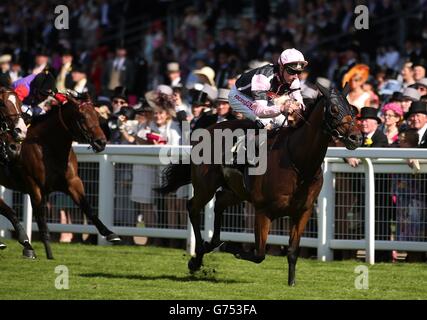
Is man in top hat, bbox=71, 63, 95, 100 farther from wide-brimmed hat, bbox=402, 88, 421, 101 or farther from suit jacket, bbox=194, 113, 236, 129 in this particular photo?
wide-brimmed hat, bbox=402, 88, 421, 101

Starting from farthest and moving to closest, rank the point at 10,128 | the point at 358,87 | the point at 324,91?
the point at 358,87 < the point at 10,128 < the point at 324,91

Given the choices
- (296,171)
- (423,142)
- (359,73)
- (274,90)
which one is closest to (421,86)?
(359,73)

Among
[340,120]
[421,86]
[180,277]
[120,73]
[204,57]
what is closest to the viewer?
[340,120]

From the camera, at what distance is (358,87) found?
1322cm

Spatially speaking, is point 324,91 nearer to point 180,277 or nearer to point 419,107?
point 180,277

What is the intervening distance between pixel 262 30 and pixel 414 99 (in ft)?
23.5

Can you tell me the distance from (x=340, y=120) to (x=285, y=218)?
291cm

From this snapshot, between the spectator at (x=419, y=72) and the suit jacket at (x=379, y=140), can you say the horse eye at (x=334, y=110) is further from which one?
the spectator at (x=419, y=72)

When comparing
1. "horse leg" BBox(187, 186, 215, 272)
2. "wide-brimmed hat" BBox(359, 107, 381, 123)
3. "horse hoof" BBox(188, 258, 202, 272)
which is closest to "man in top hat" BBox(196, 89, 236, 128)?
"wide-brimmed hat" BBox(359, 107, 381, 123)

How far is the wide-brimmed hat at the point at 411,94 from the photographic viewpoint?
1211cm

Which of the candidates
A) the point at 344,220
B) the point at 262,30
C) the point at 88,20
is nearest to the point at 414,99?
the point at 344,220

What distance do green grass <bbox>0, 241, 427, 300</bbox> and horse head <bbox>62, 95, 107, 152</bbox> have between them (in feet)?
3.88

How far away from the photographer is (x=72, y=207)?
41.0ft

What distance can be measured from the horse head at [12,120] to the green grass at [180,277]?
1.24 meters
